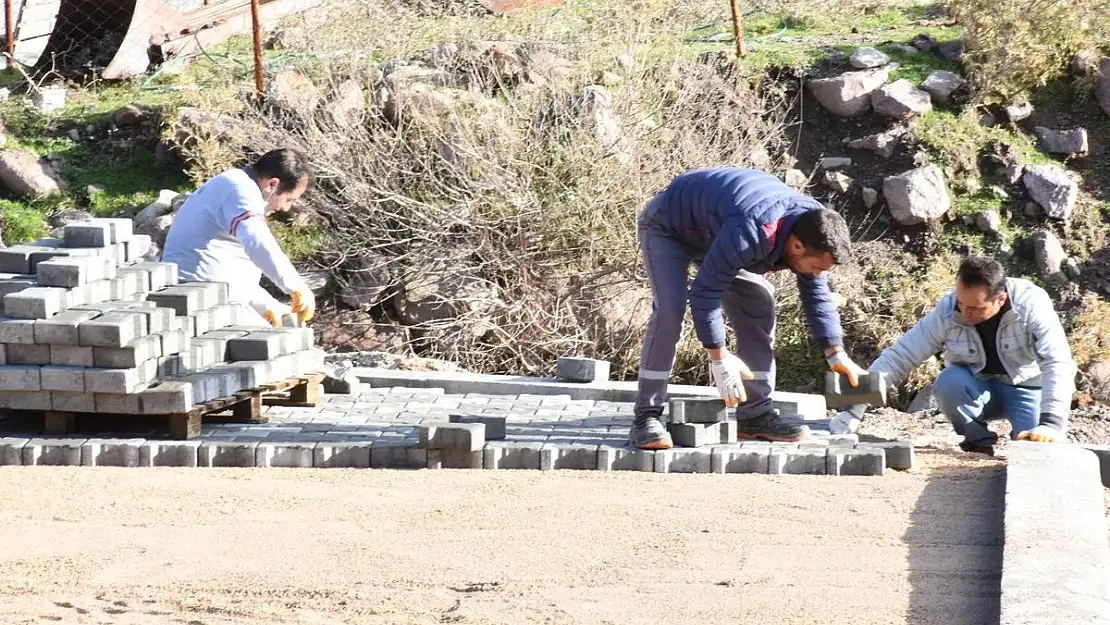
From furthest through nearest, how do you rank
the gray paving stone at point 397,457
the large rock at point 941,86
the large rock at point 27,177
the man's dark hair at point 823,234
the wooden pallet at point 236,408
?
the large rock at point 941,86
the large rock at point 27,177
the wooden pallet at point 236,408
the gray paving stone at point 397,457
the man's dark hair at point 823,234

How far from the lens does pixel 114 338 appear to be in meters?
6.42

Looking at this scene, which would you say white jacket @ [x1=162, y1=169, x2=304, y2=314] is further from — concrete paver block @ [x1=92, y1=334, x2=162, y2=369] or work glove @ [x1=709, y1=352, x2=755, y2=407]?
work glove @ [x1=709, y1=352, x2=755, y2=407]

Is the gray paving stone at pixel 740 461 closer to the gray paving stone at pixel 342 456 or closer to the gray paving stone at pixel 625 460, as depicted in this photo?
the gray paving stone at pixel 625 460

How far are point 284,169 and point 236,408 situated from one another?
122cm

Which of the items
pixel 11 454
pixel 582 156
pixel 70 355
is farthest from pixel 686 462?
pixel 582 156

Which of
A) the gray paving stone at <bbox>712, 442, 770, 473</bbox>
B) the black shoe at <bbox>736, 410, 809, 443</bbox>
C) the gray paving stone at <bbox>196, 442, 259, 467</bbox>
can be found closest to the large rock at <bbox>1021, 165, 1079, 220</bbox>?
the black shoe at <bbox>736, 410, 809, 443</bbox>

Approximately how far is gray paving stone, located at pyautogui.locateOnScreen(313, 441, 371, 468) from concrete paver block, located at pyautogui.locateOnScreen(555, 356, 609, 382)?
1.99 meters

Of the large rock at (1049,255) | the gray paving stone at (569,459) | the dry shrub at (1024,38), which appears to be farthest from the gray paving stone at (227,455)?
the dry shrub at (1024,38)

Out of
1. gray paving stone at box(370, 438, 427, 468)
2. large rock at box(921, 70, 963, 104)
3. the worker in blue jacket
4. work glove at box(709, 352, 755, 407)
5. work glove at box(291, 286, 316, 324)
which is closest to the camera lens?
the worker in blue jacket

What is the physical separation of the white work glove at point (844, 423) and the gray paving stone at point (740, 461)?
0.69 meters

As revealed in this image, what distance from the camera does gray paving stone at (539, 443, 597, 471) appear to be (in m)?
6.40

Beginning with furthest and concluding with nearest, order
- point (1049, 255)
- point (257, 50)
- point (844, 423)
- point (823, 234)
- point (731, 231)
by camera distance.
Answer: point (257, 50) → point (1049, 255) → point (844, 423) → point (731, 231) → point (823, 234)

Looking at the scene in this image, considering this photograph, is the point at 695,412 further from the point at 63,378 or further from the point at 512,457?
the point at 63,378

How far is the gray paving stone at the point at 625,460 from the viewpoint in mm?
6375
